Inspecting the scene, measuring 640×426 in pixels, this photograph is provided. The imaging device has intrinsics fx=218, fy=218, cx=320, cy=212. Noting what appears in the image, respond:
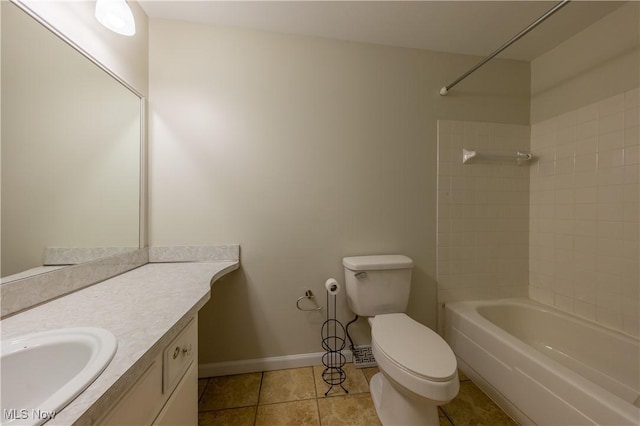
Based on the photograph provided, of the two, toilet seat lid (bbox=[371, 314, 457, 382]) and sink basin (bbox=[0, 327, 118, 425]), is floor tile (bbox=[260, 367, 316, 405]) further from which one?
sink basin (bbox=[0, 327, 118, 425])

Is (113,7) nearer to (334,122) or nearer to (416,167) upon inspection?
(334,122)

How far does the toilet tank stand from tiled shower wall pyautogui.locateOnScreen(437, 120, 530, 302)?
41cm

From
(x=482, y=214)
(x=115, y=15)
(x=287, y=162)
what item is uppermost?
(x=115, y=15)

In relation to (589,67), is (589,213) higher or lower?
lower

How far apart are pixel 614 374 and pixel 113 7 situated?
2.99 meters

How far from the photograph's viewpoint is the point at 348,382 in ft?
4.29

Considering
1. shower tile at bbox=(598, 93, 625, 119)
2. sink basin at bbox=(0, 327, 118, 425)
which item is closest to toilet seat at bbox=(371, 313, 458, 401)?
sink basin at bbox=(0, 327, 118, 425)

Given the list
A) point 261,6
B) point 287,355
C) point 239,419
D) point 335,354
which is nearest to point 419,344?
point 335,354

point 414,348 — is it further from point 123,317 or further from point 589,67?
point 589,67

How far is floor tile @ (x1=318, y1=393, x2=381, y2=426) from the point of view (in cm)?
107

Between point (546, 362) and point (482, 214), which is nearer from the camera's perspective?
point (546, 362)

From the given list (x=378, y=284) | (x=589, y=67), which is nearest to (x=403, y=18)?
(x=589, y=67)

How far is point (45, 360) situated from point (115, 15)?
126cm

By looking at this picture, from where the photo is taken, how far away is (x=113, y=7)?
90 cm
